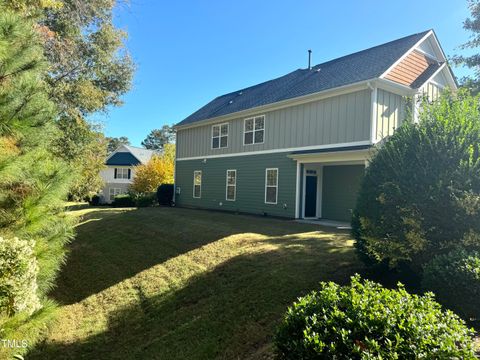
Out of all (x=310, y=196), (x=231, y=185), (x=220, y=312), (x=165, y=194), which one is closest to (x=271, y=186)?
(x=310, y=196)

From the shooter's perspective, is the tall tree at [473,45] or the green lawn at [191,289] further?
the tall tree at [473,45]

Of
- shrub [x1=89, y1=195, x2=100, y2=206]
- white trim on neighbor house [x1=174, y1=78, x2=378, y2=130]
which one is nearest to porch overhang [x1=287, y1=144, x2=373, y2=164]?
white trim on neighbor house [x1=174, y1=78, x2=378, y2=130]

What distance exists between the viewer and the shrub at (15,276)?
9.18 feet

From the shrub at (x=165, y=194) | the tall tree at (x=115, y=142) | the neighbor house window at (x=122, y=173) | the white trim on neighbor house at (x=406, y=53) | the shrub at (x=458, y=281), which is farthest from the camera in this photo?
the tall tree at (x=115, y=142)

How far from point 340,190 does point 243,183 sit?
479 cm

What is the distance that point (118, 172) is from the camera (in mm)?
40625

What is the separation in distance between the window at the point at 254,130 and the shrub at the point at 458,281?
12203mm

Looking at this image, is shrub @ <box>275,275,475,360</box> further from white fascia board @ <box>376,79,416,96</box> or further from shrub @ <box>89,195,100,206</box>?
shrub @ <box>89,195,100,206</box>

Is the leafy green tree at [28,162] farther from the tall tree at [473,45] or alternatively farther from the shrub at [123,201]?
the shrub at [123,201]

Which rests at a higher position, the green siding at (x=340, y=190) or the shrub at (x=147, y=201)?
the green siding at (x=340, y=190)

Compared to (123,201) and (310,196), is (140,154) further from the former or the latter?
(310,196)

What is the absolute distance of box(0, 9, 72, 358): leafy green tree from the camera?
11.2ft

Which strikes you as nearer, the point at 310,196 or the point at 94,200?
the point at 310,196

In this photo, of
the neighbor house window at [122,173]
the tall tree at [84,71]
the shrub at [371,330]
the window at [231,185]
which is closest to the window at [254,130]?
the window at [231,185]
